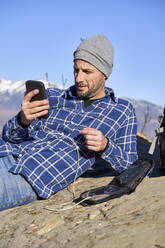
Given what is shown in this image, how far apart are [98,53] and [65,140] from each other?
1292 millimetres

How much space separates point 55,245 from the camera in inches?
91.4

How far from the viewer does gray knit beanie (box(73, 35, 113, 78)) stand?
389cm

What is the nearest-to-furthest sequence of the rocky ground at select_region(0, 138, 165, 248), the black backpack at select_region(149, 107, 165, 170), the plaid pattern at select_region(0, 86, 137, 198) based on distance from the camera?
the rocky ground at select_region(0, 138, 165, 248) → the plaid pattern at select_region(0, 86, 137, 198) → the black backpack at select_region(149, 107, 165, 170)

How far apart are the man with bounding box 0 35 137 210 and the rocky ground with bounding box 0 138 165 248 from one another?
0.95 ft

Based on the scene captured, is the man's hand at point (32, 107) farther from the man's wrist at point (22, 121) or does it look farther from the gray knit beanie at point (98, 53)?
the gray knit beanie at point (98, 53)

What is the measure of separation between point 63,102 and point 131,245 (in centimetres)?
241

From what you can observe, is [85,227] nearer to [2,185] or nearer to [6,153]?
[2,185]

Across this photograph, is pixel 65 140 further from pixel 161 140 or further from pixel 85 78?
pixel 161 140

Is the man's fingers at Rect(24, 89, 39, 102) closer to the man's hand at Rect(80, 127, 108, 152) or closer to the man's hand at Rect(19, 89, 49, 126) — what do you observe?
the man's hand at Rect(19, 89, 49, 126)

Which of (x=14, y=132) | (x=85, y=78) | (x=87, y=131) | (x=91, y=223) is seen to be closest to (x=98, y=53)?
(x=85, y=78)

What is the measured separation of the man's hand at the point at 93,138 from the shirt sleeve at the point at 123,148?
0.81 feet

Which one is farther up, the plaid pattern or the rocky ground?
the plaid pattern

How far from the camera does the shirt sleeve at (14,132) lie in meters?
3.52

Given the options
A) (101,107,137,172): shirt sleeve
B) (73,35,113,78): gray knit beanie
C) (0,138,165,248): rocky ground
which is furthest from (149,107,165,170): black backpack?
(73,35,113,78): gray knit beanie
